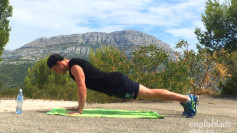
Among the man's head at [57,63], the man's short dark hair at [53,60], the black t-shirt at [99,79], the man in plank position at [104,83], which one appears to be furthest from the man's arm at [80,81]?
the man's short dark hair at [53,60]

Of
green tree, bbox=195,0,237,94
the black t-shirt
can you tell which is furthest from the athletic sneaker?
green tree, bbox=195,0,237,94

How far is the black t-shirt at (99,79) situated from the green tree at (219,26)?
574 inches

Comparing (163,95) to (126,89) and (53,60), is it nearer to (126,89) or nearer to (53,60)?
(126,89)

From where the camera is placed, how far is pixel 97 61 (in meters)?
9.84

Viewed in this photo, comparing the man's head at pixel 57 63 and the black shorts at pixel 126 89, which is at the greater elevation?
the man's head at pixel 57 63

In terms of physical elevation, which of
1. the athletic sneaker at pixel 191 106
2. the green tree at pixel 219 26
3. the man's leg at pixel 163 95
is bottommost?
the athletic sneaker at pixel 191 106

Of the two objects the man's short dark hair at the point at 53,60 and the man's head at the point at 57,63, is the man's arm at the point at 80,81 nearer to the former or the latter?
the man's head at the point at 57,63

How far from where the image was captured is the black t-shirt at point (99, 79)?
4218 millimetres

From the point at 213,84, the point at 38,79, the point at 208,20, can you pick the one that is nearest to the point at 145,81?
the point at 213,84

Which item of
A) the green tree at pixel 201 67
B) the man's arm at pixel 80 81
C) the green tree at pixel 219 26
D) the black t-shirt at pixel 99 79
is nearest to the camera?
the man's arm at pixel 80 81

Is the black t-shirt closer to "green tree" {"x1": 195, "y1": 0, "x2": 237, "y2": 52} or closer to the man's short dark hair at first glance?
the man's short dark hair

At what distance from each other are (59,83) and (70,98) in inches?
93.5

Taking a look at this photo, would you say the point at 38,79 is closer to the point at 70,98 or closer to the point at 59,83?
the point at 59,83

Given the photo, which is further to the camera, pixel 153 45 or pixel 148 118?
pixel 153 45
